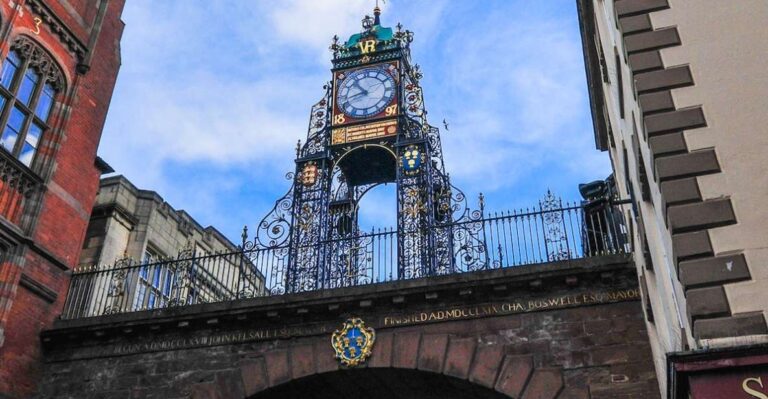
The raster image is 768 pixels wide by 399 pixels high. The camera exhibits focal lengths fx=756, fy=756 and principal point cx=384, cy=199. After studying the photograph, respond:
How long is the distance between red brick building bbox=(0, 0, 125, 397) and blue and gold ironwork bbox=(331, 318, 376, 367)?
22.2 ft

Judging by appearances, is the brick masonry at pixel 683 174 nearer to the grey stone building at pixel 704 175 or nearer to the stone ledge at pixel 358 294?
the grey stone building at pixel 704 175

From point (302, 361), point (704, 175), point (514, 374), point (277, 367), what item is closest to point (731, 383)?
point (704, 175)

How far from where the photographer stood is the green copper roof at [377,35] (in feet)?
75.2

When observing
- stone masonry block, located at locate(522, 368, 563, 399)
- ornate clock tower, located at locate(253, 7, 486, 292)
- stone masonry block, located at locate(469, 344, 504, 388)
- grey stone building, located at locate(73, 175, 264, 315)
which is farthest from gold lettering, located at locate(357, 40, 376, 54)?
stone masonry block, located at locate(522, 368, 563, 399)

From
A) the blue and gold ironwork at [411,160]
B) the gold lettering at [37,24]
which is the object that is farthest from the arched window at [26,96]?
the blue and gold ironwork at [411,160]

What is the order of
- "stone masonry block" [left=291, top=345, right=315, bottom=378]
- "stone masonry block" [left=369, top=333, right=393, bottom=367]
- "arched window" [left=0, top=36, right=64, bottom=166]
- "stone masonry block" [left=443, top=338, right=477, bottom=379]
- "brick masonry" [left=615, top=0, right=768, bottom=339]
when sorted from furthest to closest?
"arched window" [left=0, top=36, right=64, bottom=166] < "stone masonry block" [left=291, top=345, right=315, bottom=378] < "stone masonry block" [left=369, top=333, right=393, bottom=367] < "stone masonry block" [left=443, top=338, right=477, bottom=379] < "brick masonry" [left=615, top=0, right=768, bottom=339]

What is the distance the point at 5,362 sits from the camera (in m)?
15.2

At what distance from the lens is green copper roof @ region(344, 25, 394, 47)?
902 inches

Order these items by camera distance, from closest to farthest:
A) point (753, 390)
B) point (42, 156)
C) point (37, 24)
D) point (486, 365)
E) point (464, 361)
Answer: point (753, 390) < point (486, 365) < point (464, 361) < point (42, 156) < point (37, 24)

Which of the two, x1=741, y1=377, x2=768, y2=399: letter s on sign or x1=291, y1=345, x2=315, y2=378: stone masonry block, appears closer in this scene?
x1=741, y1=377, x2=768, y2=399: letter s on sign

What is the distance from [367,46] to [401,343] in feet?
37.5

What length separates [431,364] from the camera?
13469 millimetres

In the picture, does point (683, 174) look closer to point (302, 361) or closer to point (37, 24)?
point (302, 361)

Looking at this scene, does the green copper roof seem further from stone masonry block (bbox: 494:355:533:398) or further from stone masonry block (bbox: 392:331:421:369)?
stone masonry block (bbox: 494:355:533:398)
